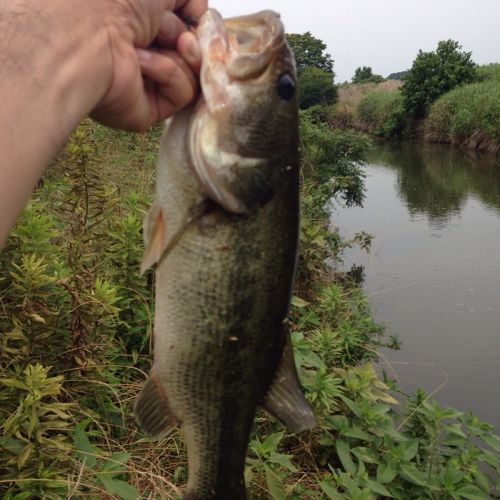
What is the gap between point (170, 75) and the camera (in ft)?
5.67

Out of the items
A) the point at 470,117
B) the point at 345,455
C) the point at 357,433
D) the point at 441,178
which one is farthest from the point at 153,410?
the point at 470,117

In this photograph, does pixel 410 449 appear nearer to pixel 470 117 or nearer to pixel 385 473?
pixel 385 473

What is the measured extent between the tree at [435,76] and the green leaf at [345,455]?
1191 inches

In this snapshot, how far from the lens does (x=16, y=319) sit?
8.66ft

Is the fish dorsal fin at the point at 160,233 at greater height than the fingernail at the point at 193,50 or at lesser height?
lesser

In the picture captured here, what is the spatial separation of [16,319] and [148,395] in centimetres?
114

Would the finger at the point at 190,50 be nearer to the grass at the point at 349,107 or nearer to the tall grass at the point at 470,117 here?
the tall grass at the point at 470,117

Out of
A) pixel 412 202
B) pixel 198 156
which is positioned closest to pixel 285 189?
pixel 198 156

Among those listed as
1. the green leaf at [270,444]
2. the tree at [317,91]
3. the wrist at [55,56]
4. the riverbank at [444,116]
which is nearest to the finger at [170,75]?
the wrist at [55,56]

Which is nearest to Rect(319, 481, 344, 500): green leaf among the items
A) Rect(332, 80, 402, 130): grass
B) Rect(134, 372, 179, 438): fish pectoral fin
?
Rect(134, 372, 179, 438): fish pectoral fin

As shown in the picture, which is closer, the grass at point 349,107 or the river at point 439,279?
the river at point 439,279

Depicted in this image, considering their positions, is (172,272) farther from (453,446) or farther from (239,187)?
(453,446)

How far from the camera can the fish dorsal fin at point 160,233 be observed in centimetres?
171

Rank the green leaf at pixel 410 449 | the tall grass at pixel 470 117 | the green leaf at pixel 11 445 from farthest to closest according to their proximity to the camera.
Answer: the tall grass at pixel 470 117, the green leaf at pixel 410 449, the green leaf at pixel 11 445
